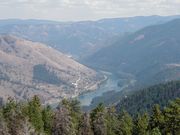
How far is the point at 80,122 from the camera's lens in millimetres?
107438

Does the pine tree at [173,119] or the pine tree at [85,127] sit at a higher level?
the pine tree at [173,119]

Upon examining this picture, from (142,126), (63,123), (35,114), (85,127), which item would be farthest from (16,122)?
(142,126)

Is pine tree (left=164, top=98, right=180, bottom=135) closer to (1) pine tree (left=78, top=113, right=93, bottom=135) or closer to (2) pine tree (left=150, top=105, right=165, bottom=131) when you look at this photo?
(2) pine tree (left=150, top=105, right=165, bottom=131)

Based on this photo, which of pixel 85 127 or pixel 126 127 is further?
pixel 126 127

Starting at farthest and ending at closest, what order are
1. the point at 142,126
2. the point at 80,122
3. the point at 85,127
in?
the point at 80,122 < the point at 85,127 < the point at 142,126

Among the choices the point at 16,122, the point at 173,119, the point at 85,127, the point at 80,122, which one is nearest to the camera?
the point at 16,122

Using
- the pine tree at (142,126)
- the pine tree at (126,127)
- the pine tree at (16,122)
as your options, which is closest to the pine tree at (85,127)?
the pine tree at (126,127)

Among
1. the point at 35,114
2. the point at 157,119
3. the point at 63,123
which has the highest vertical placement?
the point at 35,114

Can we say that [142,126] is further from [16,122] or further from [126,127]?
[16,122]

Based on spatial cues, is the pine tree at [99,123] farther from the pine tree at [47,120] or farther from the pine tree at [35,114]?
the pine tree at [35,114]

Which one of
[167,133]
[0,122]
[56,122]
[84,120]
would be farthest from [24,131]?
[167,133]

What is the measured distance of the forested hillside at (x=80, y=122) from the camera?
94812mm

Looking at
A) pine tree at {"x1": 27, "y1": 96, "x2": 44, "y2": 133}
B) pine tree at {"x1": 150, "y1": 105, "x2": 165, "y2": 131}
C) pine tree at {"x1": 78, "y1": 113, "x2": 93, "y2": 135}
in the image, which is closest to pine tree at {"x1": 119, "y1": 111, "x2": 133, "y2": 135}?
pine tree at {"x1": 150, "y1": 105, "x2": 165, "y2": 131}

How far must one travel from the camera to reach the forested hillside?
3733 inches
